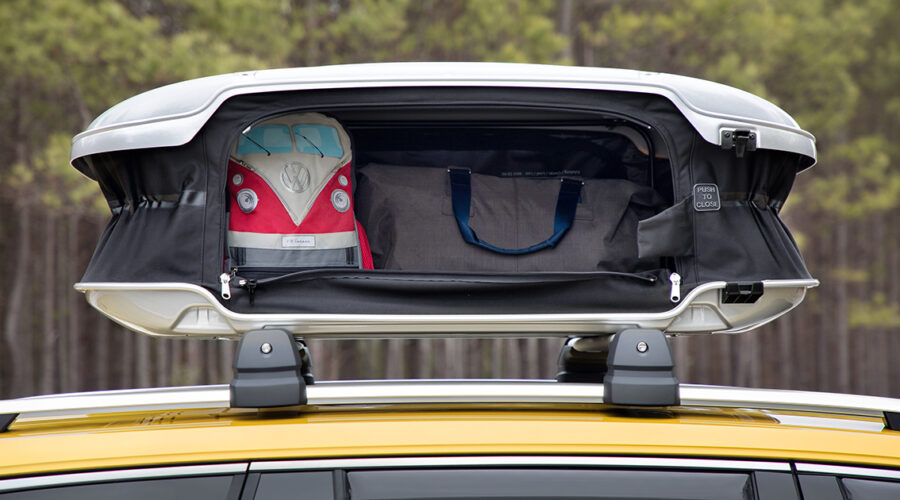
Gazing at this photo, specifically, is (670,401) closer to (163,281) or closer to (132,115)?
(163,281)

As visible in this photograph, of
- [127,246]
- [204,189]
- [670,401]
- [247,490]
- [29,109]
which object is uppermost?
[29,109]

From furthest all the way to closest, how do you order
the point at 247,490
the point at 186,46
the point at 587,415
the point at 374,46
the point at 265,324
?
the point at 374,46
the point at 186,46
the point at 265,324
the point at 587,415
the point at 247,490

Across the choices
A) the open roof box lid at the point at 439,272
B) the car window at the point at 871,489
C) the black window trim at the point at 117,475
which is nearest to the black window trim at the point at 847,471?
the car window at the point at 871,489

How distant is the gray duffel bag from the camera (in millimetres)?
2713

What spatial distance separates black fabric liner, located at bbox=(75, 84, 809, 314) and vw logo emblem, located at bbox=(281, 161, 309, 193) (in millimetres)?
358

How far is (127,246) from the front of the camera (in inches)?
83.6

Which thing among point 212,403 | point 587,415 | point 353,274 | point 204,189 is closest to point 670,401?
point 587,415

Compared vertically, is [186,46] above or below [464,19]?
below

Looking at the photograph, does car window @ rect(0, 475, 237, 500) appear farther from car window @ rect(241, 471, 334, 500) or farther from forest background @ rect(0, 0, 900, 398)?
forest background @ rect(0, 0, 900, 398)

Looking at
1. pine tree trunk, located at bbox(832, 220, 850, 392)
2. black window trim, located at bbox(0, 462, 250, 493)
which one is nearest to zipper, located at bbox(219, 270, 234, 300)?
black window trim, located at bbox(0, 462, 250, 493)

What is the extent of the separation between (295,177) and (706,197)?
119 cm

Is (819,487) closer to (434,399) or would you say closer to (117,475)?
(434,399)

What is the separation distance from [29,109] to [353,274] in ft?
36.3

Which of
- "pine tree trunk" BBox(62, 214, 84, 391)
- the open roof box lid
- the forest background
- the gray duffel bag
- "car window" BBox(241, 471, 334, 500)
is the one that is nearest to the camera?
"car window" BBox(241, 471, 334, 500)
